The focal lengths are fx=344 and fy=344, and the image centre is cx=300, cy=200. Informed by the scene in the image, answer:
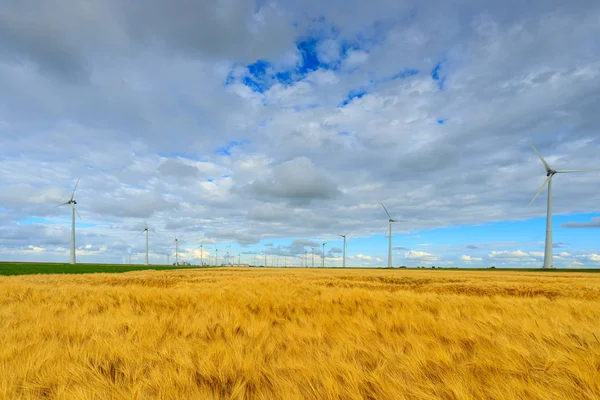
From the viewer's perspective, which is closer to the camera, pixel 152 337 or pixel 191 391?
pixel 191 391

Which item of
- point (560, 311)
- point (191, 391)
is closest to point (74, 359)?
point (191, 391)

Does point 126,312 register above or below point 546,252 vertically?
above

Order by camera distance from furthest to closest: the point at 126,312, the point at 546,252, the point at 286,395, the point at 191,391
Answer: the point at 546,252 → the point at 126,312 → the point at 191,391 → the point at 286,395

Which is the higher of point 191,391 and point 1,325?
point 191,391

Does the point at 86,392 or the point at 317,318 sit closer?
the point at 86,392

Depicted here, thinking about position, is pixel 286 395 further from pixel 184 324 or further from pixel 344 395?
pixel 184 324

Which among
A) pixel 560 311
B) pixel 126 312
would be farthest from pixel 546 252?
pixel 126 312

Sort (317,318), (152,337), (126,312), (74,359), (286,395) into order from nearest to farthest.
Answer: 1. (286,395)
2. (74,359)
3. (152,337)
4. (317,318)
5. (126,312)

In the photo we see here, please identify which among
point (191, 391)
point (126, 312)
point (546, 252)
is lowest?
point (546, 252)

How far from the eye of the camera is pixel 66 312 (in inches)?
249

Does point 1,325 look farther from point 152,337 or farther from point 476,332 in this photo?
point 476,332

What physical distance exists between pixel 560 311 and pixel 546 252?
84.9 metres

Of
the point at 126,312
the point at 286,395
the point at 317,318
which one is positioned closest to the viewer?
the point at 286,395

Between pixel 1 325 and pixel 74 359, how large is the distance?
8.97 ft
